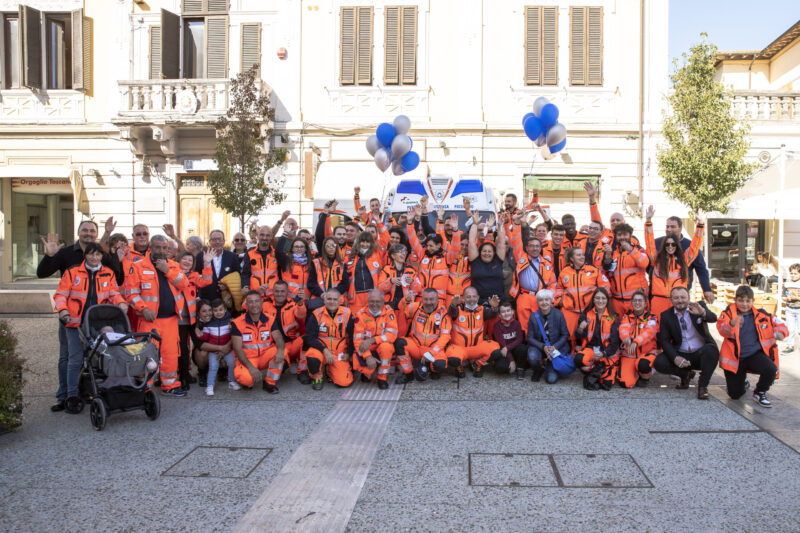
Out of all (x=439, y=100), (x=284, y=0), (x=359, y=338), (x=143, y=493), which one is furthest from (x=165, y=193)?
(x=143, y=493)

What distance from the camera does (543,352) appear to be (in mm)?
7379

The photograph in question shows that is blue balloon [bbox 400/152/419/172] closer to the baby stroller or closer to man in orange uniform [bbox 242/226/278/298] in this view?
man in orange uniform [bbox 242/226/278/298]

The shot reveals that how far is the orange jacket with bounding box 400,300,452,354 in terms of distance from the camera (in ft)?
24.7

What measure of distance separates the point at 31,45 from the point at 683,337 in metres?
18.0

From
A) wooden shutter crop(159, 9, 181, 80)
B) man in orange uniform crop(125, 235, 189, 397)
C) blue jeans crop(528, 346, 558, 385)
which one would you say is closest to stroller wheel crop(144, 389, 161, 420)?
man in orange uniform crop(125, 235, 189, 397)

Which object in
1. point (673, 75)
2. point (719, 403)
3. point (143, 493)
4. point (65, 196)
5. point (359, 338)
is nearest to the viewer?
point (143, 493)

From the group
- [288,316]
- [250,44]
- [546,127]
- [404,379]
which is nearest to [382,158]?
[546,127]

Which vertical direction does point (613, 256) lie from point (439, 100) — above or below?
below

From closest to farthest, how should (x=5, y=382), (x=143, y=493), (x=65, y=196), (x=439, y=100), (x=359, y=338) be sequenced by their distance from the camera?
(x=143, y=493) < (x=5, y=382) < (x=359, y=338) < (x=439, y=100) < (x=65, y=196)

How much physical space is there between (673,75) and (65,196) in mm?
16855

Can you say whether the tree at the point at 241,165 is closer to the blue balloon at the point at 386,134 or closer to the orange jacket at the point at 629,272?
the blue balloon at the point at 386,134

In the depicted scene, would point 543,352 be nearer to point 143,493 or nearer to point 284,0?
point 143,493

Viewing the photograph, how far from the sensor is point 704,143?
14047mm

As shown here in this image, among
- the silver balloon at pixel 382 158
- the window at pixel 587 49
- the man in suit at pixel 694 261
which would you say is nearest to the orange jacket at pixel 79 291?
the silver balloon at pixel 382 158
